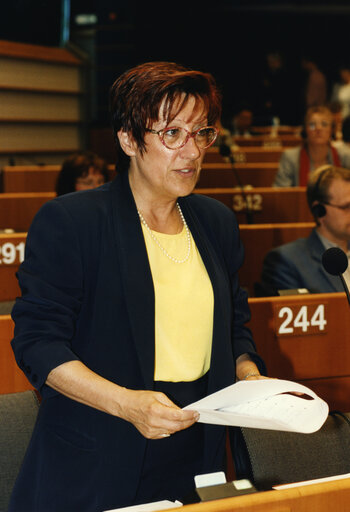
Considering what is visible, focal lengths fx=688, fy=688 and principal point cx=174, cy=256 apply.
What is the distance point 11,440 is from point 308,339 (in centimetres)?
119

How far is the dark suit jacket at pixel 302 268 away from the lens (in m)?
2.74

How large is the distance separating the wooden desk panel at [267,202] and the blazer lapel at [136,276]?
3405 mm

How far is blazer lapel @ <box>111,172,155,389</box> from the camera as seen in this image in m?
1.20

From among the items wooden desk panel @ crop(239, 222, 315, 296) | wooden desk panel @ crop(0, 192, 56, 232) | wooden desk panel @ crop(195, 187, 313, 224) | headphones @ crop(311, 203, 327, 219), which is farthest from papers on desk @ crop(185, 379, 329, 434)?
wooden desk panel @ crop(195, 187, 313, 224)

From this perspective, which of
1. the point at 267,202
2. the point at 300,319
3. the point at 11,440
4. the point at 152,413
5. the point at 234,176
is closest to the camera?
the point at 152,413

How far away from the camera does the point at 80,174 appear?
12.4 feet

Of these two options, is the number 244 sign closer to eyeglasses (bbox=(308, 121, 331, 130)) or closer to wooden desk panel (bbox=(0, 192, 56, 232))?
wooden desk panel (bbox=(0, 192, 56, 232))

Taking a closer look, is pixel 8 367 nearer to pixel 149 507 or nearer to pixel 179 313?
pixel 179 313

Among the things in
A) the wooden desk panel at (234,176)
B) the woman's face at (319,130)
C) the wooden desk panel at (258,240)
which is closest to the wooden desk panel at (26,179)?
the wooden desk panel at (234,176)

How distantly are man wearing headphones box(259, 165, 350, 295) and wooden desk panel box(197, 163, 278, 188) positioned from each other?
118 inches

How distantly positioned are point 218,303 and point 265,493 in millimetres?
447

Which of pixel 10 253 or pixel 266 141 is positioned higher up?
pixel 266 141

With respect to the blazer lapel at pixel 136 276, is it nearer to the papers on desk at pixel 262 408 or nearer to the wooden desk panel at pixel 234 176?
the papers on desk at pixel 262 408

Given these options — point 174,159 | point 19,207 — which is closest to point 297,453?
point 174,159
